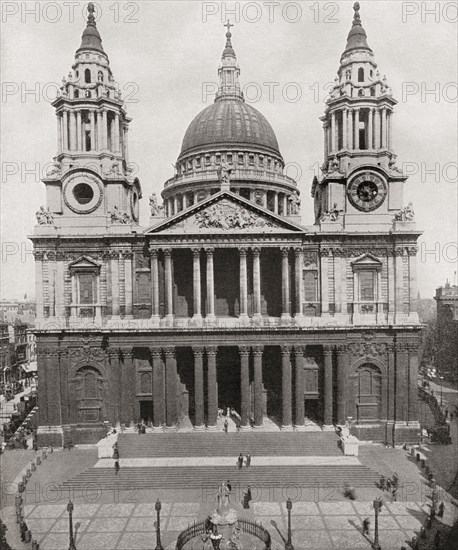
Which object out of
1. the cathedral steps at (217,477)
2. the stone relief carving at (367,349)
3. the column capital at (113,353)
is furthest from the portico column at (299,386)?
the column capital at (113,353)

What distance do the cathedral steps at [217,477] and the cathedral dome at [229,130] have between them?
30929mm

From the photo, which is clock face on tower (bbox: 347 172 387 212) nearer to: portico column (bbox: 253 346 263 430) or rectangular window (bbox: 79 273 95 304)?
portico column (bbox: 253 346 263 430)

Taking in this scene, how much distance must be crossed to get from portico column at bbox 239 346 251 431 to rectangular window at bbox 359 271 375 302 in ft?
30.9

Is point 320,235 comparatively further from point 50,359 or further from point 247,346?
point 50,359

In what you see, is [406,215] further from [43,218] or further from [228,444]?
[43,218]

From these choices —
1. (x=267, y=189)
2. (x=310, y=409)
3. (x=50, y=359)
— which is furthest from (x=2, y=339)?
(x=310, y=409)

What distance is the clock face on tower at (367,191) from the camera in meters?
34.8

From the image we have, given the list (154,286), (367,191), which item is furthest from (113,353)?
(367,191)

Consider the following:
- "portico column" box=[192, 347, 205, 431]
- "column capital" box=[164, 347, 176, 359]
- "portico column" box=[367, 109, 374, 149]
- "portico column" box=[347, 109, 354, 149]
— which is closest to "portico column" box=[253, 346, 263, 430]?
"portico column" box=[192, 347, 205, 431]

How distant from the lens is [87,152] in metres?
35.3

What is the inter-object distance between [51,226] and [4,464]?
16.5 meters

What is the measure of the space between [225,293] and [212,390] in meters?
7.22

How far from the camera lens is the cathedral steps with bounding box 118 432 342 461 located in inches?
1196

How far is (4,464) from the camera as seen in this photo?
102 ft
